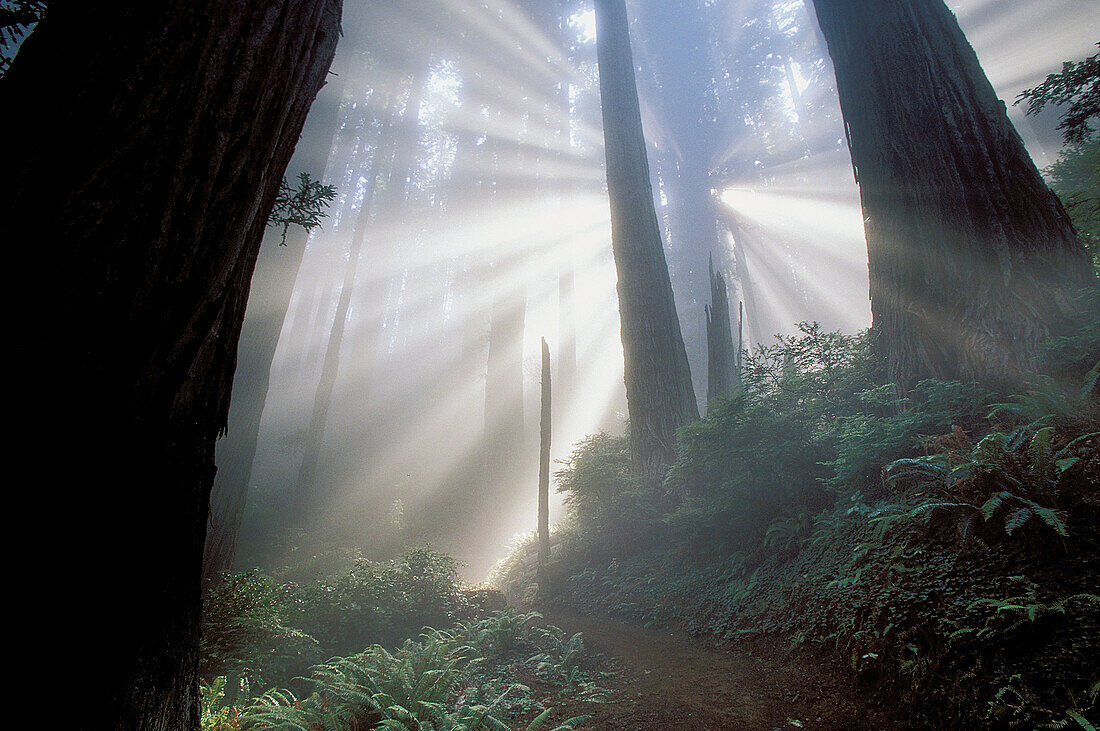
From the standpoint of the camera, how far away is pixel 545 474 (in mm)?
10516

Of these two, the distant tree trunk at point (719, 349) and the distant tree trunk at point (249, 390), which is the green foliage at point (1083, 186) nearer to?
the distant tree trunk at point (719, 349)

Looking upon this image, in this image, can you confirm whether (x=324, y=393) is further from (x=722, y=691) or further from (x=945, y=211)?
(x=945, y=211)

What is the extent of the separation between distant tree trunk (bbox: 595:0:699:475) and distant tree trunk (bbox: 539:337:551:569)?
235 centimetres

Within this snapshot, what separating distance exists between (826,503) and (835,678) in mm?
2563

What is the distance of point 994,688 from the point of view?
217cm

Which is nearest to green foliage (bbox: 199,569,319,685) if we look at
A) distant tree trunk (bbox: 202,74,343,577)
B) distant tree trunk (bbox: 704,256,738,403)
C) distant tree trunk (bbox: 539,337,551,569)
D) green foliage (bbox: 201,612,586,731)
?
green foliage (bbox: 201,612,586,731)

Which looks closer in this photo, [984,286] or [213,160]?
[213,160]

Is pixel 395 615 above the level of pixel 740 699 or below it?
below

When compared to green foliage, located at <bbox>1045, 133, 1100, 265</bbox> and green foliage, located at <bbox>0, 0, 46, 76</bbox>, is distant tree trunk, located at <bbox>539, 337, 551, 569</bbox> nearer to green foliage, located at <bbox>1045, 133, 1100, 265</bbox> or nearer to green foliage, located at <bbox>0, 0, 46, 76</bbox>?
green foliage, located at <bbox>1045, 133, 1100, 265</bbox>

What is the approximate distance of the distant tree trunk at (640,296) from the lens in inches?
346

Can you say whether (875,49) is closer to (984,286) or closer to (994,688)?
(984,286)

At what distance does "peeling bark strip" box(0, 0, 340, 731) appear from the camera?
107cm

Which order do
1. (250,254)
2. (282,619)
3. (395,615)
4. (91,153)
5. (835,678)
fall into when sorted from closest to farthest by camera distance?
(91,153)
(250,254)
(835,678)
(282,619)
(395,615)

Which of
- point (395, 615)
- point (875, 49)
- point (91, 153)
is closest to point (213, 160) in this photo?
point (91, 153)
